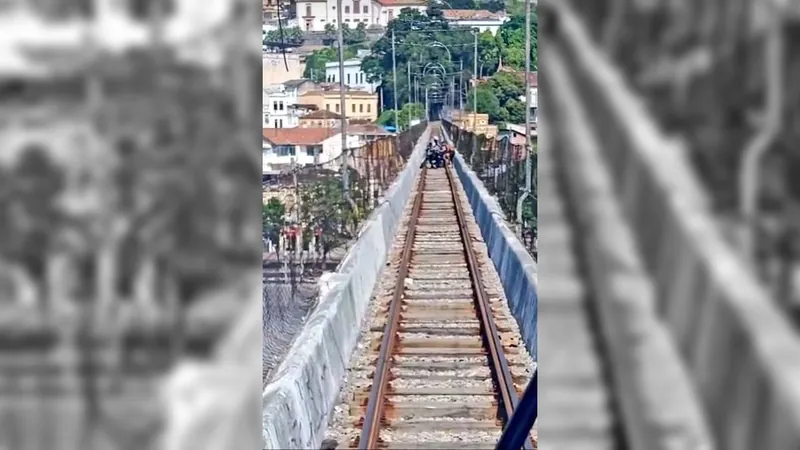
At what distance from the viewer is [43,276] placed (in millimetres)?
1630

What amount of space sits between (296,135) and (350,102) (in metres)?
0.12

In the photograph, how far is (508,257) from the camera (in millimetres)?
1660

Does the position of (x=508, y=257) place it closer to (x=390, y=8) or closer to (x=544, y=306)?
(x=544, y=306)

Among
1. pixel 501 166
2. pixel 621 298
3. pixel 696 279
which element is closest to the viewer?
pixel 696 279

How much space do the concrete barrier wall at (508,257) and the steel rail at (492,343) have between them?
0.14 ft

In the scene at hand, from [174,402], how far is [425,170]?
648mm

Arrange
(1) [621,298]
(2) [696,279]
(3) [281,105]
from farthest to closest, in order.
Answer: (3) [281,105]
(1) [621,298]
(2) [696,279]

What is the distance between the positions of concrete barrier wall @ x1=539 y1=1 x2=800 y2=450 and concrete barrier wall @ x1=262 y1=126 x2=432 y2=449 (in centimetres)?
36

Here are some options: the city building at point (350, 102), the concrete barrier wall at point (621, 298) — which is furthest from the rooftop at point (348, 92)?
the concrete barrier wall at point (621, 298)

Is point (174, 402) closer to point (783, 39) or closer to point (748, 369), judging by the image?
point (748, 369)

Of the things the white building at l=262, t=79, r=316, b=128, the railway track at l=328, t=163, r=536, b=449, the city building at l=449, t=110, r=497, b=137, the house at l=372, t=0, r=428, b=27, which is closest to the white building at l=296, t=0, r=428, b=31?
the house at l=372, t=0, r=428, b=27

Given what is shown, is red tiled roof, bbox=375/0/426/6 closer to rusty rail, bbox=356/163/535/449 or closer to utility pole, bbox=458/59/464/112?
utility pole, bbox=458/59/464/112

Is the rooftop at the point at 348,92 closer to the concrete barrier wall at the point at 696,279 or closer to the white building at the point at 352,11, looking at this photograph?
the white building at the point at 352,11

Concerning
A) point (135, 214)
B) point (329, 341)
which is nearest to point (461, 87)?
point (329, 341)
